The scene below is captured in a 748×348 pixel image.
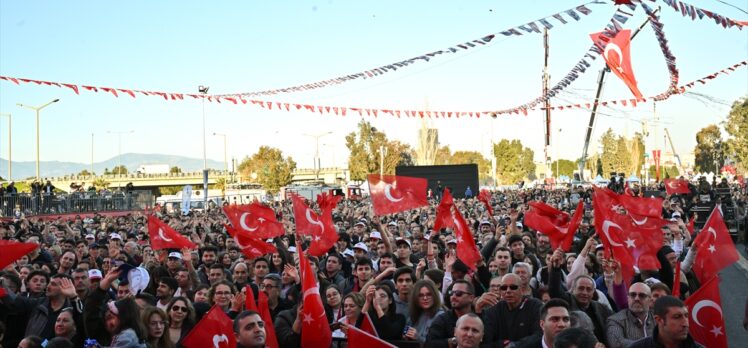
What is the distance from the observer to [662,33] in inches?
626

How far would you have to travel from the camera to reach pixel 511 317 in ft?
22.2

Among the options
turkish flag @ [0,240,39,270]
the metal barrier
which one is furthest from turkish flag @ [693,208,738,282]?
the metal barrier

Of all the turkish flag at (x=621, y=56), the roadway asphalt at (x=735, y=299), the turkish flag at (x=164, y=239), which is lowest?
the roadway asphalt at (x=735, y=299)

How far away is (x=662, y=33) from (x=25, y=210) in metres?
23.4

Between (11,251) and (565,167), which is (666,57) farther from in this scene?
(565,167)

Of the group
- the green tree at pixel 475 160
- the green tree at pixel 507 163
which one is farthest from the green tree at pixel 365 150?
the green tree at pixel 475 160

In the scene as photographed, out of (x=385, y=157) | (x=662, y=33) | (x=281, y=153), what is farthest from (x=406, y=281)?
(x=281, y=153)

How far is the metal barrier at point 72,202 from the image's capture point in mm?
30719

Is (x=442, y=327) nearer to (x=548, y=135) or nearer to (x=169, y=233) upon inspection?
(x=169, y=233)

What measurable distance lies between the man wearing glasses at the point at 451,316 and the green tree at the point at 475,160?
109 meters

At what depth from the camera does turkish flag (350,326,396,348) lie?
6203mm

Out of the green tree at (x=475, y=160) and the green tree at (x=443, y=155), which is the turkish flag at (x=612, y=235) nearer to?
the green tree at (x=443, y=155)

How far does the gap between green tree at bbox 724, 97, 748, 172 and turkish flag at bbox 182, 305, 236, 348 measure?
4594 centimetres

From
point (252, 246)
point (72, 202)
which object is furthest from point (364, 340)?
point (72, 202)
